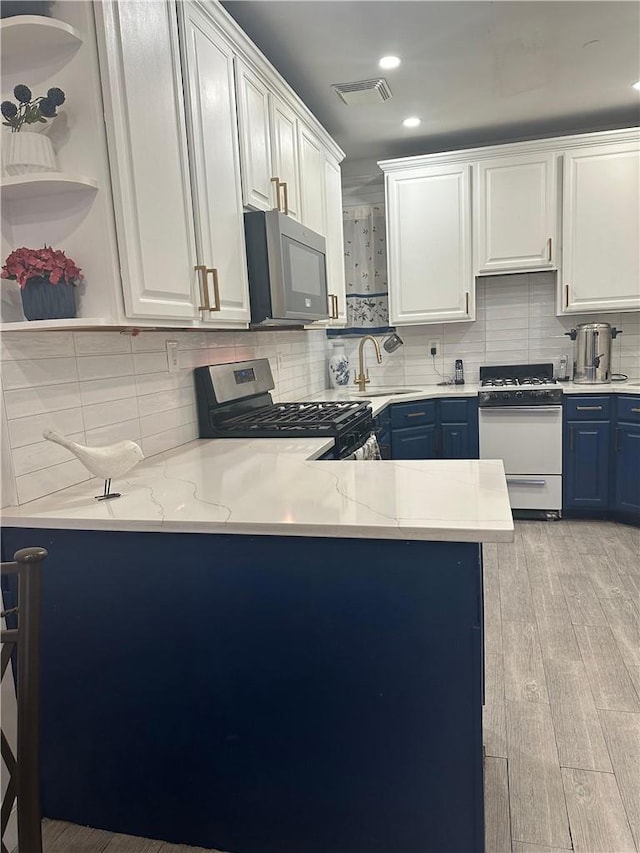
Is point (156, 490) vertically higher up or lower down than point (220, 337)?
lower down

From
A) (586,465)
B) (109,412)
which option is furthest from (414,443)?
(109,412)

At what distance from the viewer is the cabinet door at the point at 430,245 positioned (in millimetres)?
3941

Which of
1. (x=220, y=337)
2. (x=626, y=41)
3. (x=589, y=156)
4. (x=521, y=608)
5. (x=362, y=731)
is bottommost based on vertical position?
(x=521, y=608)

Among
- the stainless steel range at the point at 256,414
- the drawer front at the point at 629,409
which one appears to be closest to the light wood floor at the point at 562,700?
the drawer front at the point at 629,409

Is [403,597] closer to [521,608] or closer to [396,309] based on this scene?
[521,608]

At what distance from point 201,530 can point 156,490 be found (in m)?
0.35

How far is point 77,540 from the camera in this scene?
4.82 ft

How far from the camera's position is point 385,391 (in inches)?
170

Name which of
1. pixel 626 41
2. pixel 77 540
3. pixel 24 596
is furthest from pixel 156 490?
pixel 626 41

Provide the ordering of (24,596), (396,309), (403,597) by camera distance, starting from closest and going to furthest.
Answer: (24,596), (403,597), (396,309)

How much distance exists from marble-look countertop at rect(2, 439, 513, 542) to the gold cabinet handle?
53 cm

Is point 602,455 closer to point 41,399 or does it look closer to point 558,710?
point 558,710

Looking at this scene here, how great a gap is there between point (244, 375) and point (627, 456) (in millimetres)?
2444

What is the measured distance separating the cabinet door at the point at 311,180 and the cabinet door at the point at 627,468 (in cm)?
222
